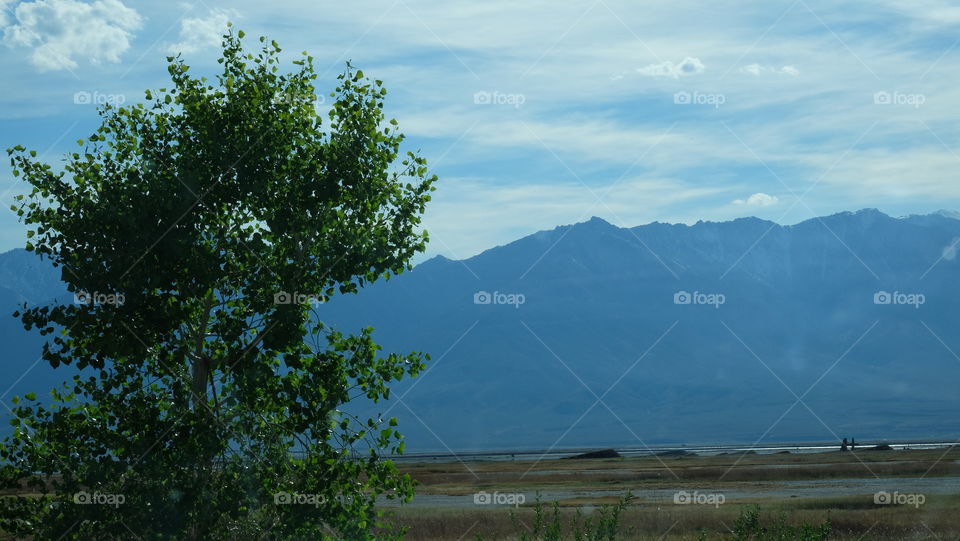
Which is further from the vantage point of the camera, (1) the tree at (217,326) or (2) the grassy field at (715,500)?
(2) the grassy field at (715,500)

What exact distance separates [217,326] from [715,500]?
43414 millimetres

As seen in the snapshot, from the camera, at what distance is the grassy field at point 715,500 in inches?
1484

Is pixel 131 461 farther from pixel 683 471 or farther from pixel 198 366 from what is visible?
pixel 683 471

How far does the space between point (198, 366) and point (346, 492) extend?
310 centimetres

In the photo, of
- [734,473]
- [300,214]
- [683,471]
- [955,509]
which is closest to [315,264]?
[300,214]

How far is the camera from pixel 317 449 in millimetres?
14031

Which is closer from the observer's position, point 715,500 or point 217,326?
point 217,326

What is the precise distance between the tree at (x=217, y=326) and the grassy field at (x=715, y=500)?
9.03 m

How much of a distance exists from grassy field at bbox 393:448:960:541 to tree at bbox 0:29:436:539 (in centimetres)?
903

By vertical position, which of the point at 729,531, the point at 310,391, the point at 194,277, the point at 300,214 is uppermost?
the point at 300,214

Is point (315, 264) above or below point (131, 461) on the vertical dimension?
above

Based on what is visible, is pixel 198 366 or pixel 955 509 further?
pixel 955 509

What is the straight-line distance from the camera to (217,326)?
47.9ft

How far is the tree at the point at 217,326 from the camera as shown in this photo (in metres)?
13.6
